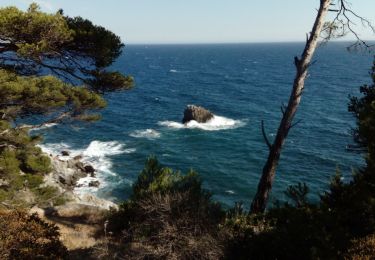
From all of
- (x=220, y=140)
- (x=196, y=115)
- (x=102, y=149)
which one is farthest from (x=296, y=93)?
(x=196, y=115)

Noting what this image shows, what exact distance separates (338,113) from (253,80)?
4754cm

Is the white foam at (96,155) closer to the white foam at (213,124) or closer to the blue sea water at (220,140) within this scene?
the blue sea water at (220,140)

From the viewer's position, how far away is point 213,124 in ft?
201

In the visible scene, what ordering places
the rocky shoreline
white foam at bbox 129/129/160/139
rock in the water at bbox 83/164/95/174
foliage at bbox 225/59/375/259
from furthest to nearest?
white foam at bbox 129/129/160/139 < rock in the water at bbox 83/164/95/174 < the rocky shoreline < foliage at bbox 225/59/375/259

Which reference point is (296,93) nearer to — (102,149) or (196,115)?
(102,149)

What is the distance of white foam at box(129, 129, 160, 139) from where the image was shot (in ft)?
182

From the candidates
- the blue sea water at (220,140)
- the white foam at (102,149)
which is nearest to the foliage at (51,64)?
the blue sea water at (220,140)

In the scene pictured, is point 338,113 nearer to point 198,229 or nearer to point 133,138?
point 133,138

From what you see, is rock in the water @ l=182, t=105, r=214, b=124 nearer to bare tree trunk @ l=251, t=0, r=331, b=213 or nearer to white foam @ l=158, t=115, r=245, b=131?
white foam @ l=158, t=115, r=245, b=131

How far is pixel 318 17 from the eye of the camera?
10.7 m

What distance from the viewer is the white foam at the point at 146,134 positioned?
182ft

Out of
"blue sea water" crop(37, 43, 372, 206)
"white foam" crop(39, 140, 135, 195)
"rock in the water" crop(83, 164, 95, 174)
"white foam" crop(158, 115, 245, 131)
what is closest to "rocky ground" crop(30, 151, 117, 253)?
"white foam" crop(39, 140, 135, 195)

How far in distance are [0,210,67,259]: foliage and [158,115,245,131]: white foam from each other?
162 ft

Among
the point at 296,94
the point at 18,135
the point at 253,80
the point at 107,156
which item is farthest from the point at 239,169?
the point at 253,80
